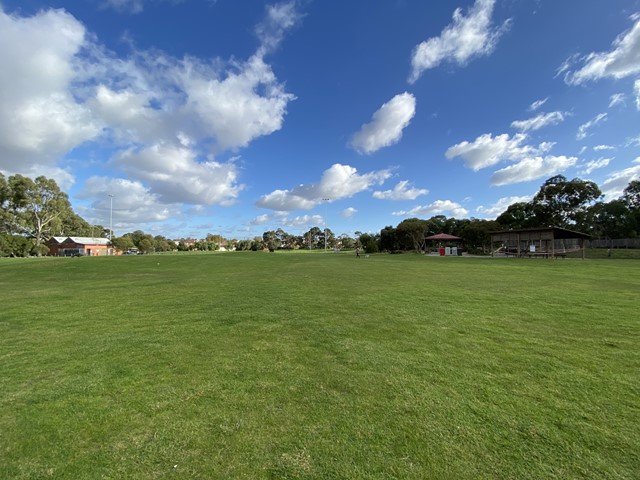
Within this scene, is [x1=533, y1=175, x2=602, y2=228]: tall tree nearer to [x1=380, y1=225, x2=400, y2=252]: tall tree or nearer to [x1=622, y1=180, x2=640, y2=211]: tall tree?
[x1=622, y1=180, x2=640, y2=211]: tall tree

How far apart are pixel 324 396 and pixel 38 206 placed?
8440 centimetres

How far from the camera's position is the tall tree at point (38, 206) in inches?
2299

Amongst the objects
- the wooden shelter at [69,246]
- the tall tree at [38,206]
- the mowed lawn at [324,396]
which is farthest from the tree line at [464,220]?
the mowed lawn at [324,396]

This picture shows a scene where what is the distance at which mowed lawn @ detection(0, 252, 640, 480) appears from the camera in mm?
2410

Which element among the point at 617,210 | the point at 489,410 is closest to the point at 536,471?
the point at 489,410

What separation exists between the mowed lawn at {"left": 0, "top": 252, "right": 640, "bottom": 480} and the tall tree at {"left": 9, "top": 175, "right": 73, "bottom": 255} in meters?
73.3

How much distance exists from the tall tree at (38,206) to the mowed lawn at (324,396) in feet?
240

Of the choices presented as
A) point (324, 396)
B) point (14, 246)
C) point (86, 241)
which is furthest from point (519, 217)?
point (86, 241)

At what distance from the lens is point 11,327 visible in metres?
6.57

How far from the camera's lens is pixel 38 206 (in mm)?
63094

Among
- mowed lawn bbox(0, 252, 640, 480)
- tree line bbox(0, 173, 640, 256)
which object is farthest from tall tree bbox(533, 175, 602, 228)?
mowed lawn bbox(0, 252, 640, 480)

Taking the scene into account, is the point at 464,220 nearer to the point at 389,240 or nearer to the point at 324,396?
the point at 389,240

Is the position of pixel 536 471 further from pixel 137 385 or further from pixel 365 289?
pixel 365 289

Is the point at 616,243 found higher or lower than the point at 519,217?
lower
